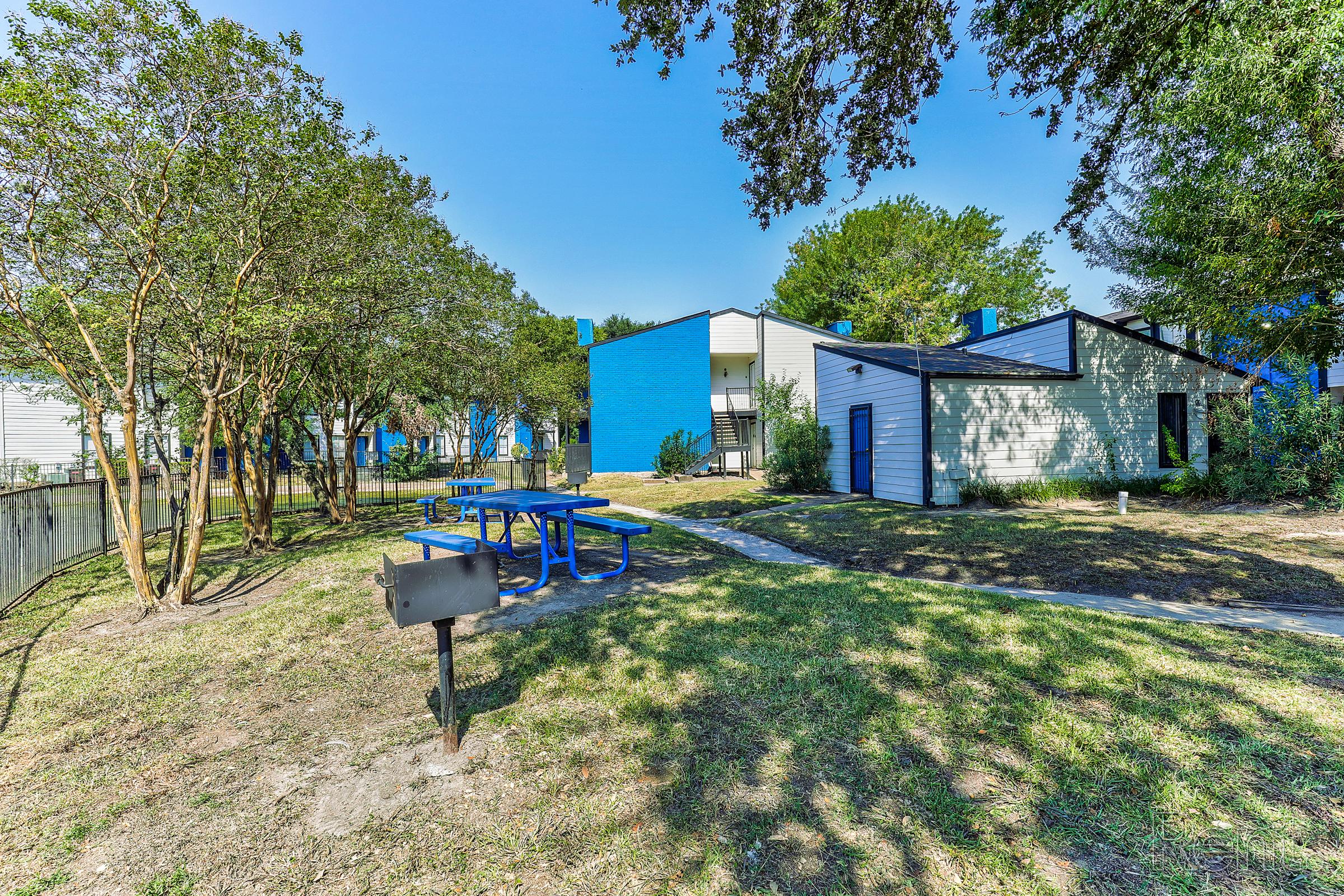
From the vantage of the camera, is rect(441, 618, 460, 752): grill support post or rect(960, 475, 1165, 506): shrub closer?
rect(441, 618, 460, 752): grill support post

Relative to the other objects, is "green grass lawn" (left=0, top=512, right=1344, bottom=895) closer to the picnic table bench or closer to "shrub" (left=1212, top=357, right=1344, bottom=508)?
the picnic table bench

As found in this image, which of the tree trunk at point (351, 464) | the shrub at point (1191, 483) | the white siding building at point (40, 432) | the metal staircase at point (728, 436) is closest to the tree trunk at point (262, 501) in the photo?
the tree trunk at point (351, 464)

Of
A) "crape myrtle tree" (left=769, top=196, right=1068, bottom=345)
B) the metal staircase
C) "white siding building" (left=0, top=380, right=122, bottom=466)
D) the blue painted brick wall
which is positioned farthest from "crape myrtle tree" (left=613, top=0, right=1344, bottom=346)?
"white siding building" (left=0, top=380, right=122, bottom=466)

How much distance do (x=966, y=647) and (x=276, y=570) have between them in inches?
316

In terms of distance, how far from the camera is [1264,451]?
10602 millimetres

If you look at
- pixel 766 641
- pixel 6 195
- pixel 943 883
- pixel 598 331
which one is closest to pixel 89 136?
pixel 6 195

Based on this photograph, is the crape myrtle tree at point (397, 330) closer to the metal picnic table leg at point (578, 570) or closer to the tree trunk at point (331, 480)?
the tree trunk at point (331, 480)

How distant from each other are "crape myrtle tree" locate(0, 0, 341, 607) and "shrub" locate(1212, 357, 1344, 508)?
15317mm

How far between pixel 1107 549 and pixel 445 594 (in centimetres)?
813

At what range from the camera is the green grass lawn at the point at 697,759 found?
7.21ft

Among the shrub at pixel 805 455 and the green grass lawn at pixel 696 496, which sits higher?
the shrub at pixel 805 455

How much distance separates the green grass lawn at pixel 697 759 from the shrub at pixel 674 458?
17916 mm

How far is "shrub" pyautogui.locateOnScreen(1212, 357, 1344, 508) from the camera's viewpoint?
9695 mm

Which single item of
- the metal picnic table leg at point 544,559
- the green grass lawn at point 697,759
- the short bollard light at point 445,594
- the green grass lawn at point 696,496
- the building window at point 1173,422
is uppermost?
the building window at point 1173,422
